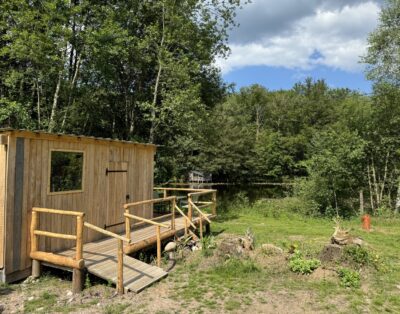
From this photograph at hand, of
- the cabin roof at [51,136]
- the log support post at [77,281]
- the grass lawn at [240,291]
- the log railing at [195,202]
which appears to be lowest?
the grass lawn at [240,291]

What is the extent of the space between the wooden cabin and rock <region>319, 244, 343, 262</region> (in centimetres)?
483

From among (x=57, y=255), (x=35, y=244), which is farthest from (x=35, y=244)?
(x=57, y=255)

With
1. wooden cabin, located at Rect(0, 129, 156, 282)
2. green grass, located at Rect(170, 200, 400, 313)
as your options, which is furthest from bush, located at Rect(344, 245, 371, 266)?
wooden cabin, located at Rect(0, 129, 156, 282)

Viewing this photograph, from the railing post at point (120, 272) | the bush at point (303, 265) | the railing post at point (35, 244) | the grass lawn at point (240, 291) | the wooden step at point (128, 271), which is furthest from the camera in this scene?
the bush at point (303, 265)

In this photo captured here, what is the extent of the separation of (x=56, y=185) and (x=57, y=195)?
202 mm

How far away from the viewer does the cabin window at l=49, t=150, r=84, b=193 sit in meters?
6.94

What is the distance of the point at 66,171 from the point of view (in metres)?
7.23

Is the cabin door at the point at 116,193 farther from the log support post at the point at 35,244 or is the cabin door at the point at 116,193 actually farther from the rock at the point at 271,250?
the rock at the point at 271,250

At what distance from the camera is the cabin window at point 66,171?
22.8 feet

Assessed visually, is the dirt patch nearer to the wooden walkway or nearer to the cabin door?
the wooden walkway

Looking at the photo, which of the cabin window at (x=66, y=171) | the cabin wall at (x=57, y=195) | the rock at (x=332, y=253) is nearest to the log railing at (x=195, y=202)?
the cabin wall at (x=57, y=195)

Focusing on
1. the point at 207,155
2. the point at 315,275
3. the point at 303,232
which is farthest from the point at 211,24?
the point at 207,155

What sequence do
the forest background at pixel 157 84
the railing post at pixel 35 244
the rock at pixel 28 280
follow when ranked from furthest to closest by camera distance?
1. the forest background at pixel 157 84
2. the railing post at pixel 35 244
3. the rock at pixel 28 280

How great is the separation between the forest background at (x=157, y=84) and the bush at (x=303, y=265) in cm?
801
